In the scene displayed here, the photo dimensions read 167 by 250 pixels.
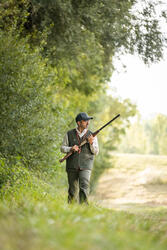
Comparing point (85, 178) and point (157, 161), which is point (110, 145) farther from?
point (85, 178)

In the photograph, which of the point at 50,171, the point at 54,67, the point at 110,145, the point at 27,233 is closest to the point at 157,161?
the point at 110,145

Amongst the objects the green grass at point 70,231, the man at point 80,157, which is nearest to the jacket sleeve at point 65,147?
the man at point 80,157

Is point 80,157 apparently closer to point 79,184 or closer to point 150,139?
point 79,184

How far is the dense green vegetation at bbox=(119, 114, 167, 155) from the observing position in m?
64.6

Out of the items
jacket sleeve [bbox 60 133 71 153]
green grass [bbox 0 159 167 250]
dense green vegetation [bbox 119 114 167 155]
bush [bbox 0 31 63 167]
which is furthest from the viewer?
dense green vegetation [bbox 119 114 167 155]

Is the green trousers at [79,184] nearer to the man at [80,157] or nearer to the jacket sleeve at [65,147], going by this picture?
the man at [80,157]

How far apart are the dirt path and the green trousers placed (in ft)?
54.0

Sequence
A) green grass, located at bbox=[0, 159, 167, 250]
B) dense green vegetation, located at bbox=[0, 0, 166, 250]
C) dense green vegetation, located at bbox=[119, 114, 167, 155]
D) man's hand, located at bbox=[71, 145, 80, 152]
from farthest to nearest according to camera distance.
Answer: dense green vegetation, located at bbox=[119, 114, 167, 155] → man's hand, located at bbox=[71, 145, 80, 152] → dense green vegetation, located at bbox=[0, 0, 166, 250] → green grass, located at bbox=[0, 159, 167, 250]

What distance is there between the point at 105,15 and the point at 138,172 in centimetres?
2318

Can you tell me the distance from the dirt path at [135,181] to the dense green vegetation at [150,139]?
2772 centimetres

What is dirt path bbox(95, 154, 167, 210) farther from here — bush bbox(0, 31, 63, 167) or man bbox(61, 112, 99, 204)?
man bbox(61, 112, 99, 204)

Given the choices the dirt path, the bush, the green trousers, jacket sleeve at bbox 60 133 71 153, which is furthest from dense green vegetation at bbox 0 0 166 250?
the dirt path

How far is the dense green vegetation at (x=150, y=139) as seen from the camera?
64562 mm

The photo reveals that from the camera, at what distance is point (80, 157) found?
7.57 metres
